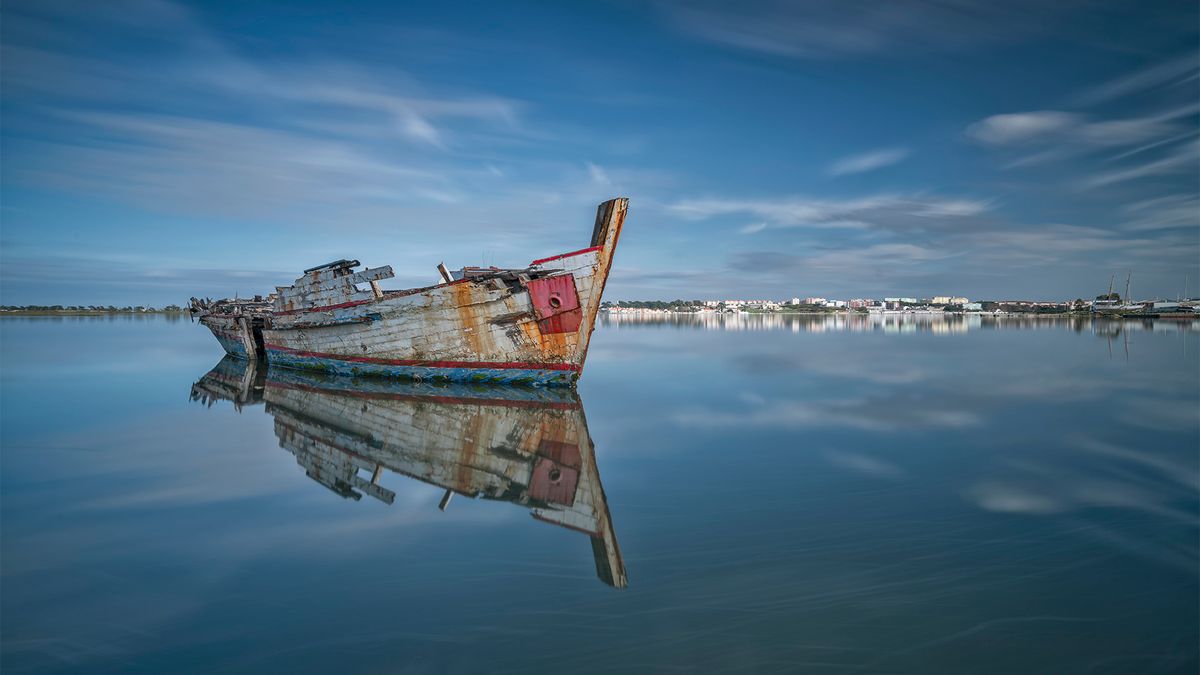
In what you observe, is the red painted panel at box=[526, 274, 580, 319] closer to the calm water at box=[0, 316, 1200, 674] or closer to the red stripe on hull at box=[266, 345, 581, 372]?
the red stripe on hull at box=[266, 345, 581, 372]

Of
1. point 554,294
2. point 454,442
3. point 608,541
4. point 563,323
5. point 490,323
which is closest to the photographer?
point 608,541

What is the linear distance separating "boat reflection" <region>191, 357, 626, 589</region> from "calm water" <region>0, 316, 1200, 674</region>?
0.23 feet

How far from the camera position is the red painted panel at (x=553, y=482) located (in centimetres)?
682

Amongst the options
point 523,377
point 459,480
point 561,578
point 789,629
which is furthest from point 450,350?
point 789,629

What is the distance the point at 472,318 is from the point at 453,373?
6.04 ft

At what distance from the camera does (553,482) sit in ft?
24.6

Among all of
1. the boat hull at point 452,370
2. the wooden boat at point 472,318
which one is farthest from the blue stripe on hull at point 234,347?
the wooden boat at point 472,318

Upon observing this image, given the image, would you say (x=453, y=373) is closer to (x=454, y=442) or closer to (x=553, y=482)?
(x=454, y=442)

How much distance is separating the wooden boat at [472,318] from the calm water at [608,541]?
3.78m

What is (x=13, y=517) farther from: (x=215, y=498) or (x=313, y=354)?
(x=313, y=354)

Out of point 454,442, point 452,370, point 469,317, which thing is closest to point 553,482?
point 454,442

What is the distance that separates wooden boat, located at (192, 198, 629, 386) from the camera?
50.7ft

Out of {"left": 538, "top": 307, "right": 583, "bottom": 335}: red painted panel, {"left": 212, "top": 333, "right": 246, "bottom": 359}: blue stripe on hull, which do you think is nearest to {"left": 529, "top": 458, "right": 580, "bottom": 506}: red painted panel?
{"left": 538, "top": 307, "right": 583, "bottom": 335}: red painted panel

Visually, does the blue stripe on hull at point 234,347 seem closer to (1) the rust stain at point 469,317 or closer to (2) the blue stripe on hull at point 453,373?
(2) the blue stripe on hull at point 453,373
